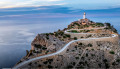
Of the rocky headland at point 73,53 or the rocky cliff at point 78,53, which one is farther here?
the rocky cliff at point 78,53

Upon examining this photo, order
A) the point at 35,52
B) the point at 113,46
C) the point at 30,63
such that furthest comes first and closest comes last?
1. the point at 113,46
2. the point at 35,52
3. the point at 30,63

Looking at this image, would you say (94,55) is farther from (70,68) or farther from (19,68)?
(19,68)

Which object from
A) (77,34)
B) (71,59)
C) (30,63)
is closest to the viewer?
(30,63)

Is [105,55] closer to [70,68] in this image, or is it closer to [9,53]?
[70,68]

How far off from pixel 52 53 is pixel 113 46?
40.5 feet

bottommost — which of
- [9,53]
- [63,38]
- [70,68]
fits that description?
[9,53]

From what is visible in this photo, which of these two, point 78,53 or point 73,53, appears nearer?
point 73,53

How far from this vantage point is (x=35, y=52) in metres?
23.9

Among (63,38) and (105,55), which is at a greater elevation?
(63,38)

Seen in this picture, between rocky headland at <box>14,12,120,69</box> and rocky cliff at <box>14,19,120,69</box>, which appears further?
rocky cliff at <box>14,19,120,69</box>

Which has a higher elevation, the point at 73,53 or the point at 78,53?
the point at 73,53

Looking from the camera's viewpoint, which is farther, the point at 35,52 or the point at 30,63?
the point at 35,52

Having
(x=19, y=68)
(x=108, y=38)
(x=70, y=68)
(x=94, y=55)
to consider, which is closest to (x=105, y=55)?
(x=94, y=55)

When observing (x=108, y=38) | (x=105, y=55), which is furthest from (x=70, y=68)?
(x=108, y=38)
